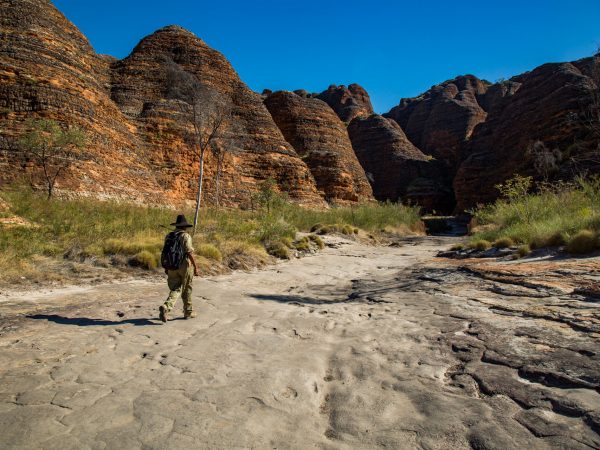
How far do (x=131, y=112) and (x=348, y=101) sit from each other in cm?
5453

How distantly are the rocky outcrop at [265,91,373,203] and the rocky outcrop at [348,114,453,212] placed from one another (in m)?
15.6

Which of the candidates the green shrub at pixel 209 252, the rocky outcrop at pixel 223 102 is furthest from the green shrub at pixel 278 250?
the rocky outcrop at pixel 223 102

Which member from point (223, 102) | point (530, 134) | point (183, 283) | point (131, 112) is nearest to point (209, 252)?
point (183, 283)

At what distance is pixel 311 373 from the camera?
9.91 ft

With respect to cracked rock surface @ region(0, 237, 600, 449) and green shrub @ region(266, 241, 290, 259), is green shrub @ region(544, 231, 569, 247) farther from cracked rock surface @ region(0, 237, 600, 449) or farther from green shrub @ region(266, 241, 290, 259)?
green shrub @ region(266, 241, 290, 259)

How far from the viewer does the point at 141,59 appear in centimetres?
2980

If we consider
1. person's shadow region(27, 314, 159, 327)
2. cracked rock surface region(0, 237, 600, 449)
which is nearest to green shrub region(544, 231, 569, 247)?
cracked rock surface region(0, 237, 600, 449)

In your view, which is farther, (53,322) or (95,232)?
(95,232)

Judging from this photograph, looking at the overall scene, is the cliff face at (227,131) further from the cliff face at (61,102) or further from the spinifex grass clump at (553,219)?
the spinifex grass clump at (553,219)

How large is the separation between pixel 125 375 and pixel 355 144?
5862 centimetres

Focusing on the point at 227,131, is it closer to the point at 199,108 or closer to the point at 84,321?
the point at 199,108

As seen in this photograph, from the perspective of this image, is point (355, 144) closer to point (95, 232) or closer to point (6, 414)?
point (95, 232)

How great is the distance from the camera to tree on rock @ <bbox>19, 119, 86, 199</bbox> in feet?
52.7

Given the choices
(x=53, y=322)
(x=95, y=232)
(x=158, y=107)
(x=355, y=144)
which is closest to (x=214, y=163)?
(x=158, y=107)
